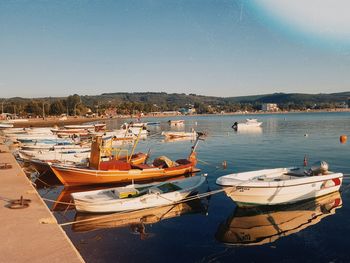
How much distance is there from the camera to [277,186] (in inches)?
745

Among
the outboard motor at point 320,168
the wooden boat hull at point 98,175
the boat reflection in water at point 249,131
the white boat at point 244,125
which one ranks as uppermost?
the outboard motor at point 320,168

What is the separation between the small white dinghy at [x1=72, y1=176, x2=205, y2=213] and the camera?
58.8 feet

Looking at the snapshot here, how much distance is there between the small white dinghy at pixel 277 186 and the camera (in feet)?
61.2

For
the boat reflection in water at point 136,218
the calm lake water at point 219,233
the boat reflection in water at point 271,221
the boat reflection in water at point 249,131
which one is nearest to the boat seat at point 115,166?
the calm lake water at point 219,233

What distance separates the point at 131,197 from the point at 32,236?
308 inches

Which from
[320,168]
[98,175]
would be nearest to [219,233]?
[320,168]

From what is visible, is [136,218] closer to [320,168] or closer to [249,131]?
[320,168]

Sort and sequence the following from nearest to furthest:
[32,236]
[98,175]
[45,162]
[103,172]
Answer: [32,236] → [103,172] → [98,175] → [45,162]

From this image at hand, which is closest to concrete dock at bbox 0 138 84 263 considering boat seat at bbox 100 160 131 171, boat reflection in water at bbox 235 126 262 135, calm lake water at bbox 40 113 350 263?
calm lake water at bbox 40 113 350 263

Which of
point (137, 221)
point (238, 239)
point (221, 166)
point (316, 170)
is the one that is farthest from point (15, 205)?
point (221, 166)

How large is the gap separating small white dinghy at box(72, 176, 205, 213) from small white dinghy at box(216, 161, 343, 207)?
280 cm

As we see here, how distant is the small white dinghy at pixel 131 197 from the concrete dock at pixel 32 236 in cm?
275

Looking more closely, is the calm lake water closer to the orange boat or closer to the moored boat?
the moored boat

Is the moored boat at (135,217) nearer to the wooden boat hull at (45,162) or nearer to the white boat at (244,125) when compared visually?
the wooden boat hull at (45,162)
